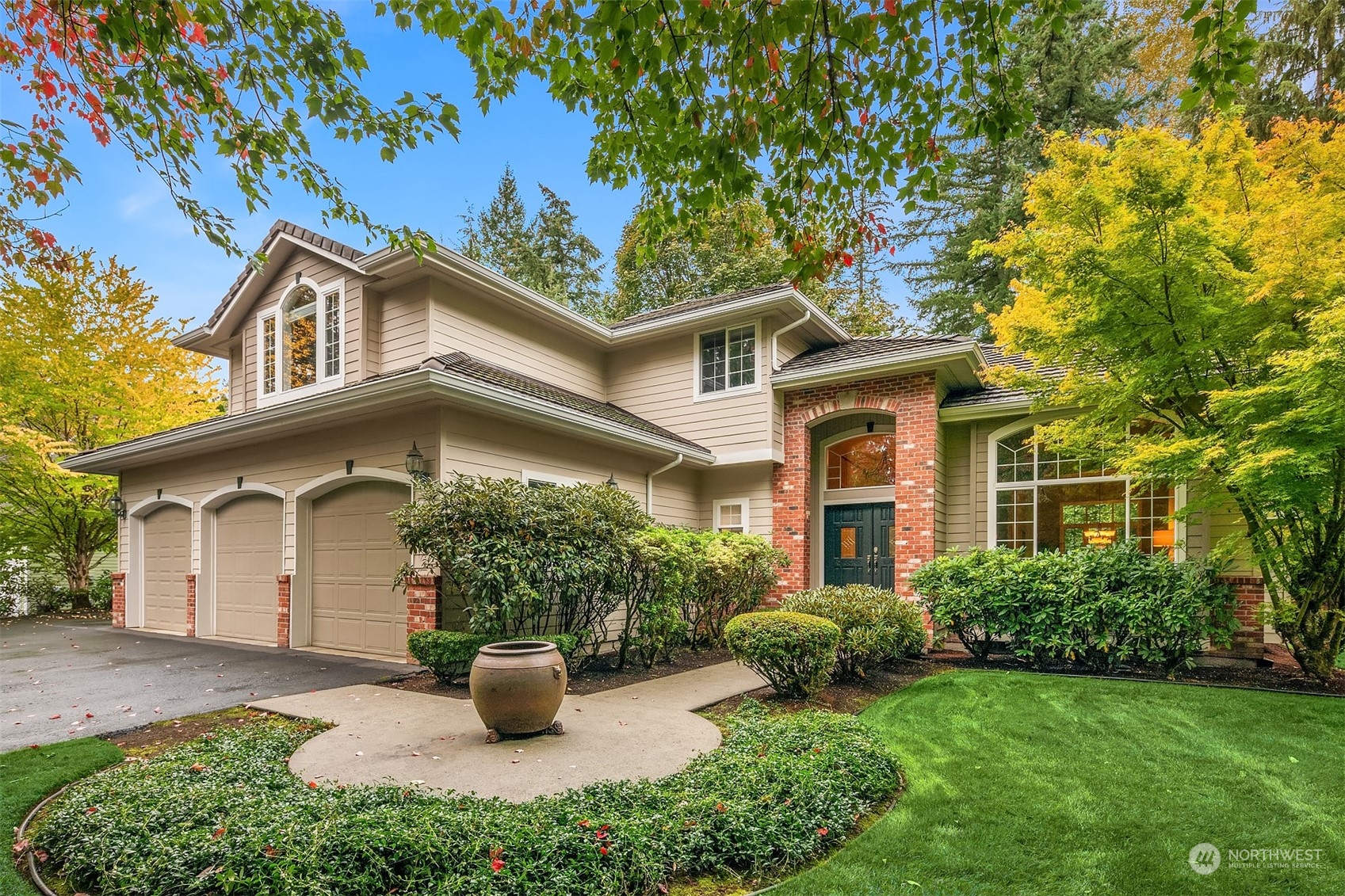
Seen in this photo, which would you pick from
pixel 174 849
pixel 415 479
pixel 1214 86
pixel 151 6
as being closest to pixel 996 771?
pixel 1214 86

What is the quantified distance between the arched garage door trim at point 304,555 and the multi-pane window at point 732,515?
20.1 ft

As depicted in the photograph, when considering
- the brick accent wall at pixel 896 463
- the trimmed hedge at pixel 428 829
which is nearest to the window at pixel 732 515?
the brick accent wall at pixel 896 463

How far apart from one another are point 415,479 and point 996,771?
6.26 metres

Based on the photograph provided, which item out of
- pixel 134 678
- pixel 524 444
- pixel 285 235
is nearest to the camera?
pixel 134 678

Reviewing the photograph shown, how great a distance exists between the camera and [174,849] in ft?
9.92

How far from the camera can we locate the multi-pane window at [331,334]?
1045cm

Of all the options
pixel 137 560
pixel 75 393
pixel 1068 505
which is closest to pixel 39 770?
pixel 137 560

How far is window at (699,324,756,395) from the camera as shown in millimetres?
11859

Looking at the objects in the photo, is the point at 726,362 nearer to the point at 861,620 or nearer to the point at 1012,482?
the point at 1012,482

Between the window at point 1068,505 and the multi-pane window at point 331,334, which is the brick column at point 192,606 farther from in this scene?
the window at point 1068,505

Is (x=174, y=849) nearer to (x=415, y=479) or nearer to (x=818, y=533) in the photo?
(x=415, y=479)

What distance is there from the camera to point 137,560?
12.7m

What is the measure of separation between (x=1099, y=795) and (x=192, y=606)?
498 inches

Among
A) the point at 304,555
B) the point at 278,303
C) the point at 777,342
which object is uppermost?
the point at 278,303
